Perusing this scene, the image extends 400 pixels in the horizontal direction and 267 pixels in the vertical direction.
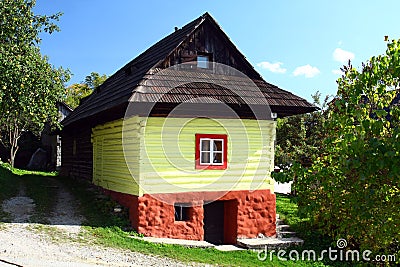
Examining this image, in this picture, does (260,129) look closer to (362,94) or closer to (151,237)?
(151,237)

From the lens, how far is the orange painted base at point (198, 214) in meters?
11.0

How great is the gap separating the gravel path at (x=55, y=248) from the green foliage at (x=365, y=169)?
182 inches

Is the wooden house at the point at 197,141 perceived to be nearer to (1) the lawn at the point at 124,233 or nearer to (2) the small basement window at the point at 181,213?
(2) the small basement window at the point at 181,213

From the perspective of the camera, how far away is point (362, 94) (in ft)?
15.3

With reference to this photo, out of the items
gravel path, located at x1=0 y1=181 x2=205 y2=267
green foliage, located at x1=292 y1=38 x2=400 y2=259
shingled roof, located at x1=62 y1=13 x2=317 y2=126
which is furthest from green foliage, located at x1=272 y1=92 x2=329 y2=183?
green foliage, located at x1=292 y1=38 x2=400 y2=259

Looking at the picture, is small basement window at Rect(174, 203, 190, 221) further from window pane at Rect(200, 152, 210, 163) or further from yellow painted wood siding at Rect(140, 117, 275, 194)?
window pane at Rect(200, 152, 210, 163)

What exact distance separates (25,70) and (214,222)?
7.23 meters

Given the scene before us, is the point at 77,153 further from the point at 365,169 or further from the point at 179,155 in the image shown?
the point at 365,169

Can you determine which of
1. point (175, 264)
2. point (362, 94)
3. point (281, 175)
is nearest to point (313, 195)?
point (281, 175)

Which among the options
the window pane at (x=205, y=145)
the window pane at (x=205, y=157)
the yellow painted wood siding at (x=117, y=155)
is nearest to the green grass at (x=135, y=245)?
the yellow painted wood siding at (x=117, y=155)

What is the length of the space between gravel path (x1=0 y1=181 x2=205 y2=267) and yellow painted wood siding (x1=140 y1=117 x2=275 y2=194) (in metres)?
2.28

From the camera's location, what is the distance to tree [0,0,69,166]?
41.8 feet

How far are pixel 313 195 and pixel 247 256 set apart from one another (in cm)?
614

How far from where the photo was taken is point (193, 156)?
11.7 m
